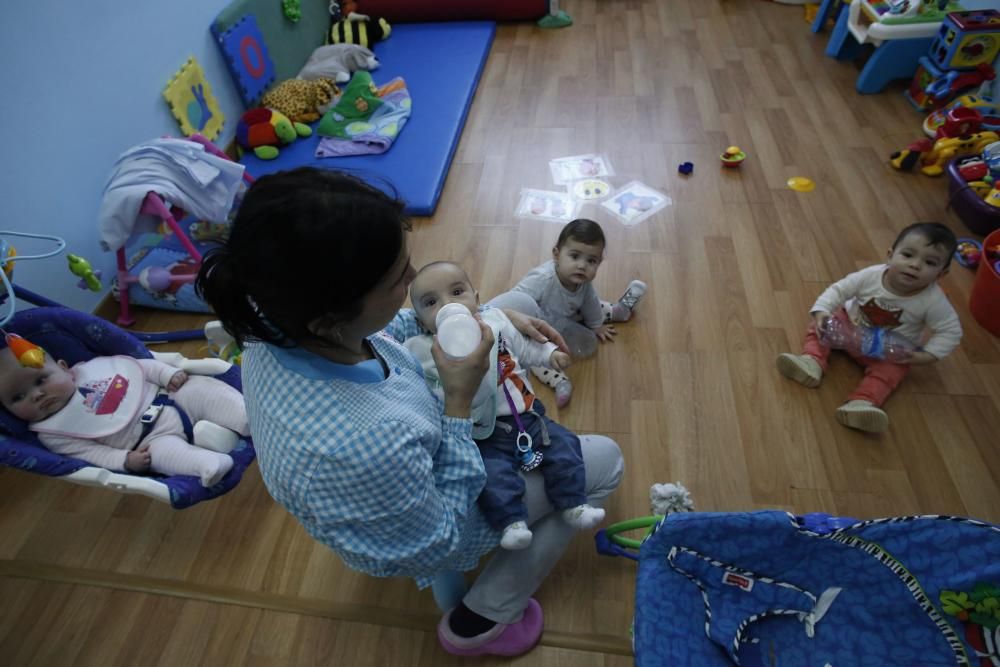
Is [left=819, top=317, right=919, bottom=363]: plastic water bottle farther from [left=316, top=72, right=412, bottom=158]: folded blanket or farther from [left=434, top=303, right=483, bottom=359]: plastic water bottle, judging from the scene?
[left=316, top=72, right=412, bottom=158]: folded blanket

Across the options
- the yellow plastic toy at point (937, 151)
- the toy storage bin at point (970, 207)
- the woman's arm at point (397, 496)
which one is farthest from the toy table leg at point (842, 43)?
the woman's arm at point (397, 496)

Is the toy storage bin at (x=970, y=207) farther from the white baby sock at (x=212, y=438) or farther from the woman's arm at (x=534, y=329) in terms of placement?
the white baby sock at (x=212, y=438)

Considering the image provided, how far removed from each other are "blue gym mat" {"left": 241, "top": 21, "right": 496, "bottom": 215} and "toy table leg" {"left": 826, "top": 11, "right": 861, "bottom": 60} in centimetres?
223

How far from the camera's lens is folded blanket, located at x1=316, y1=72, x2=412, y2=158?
3123mm

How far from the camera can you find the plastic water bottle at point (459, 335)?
1.07 metres

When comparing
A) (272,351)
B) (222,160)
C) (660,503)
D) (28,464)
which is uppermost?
(272,351)

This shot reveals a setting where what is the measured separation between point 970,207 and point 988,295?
1.92 feet

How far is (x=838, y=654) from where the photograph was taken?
Result: 3.89 feet

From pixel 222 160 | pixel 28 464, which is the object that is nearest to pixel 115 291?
pixel 222 160

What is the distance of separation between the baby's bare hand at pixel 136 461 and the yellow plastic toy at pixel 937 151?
3.36m

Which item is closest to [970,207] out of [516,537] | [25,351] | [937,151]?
[937,151]

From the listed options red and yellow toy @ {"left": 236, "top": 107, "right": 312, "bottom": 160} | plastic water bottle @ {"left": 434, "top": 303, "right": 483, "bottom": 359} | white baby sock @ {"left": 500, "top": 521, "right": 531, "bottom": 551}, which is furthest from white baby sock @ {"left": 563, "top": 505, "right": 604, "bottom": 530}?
red and yellow toy @ {"left": 236, "top": 107, "right": 312, "bottom": 160}

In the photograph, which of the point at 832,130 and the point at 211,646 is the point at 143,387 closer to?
the point at 211,646

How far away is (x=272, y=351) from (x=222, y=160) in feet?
5.98
